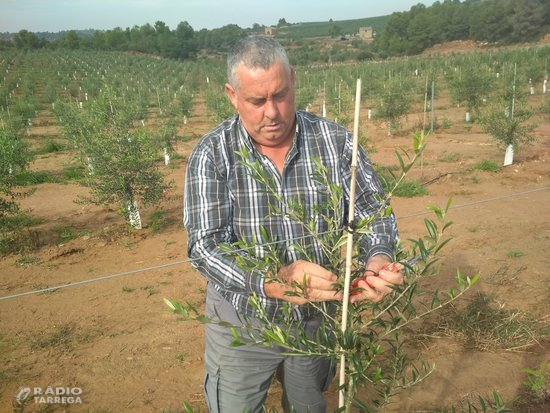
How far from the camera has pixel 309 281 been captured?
1.35 m

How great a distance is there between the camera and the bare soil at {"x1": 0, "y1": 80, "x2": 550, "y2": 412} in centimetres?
398

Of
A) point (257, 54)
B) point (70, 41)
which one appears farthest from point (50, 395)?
point (70, 41)

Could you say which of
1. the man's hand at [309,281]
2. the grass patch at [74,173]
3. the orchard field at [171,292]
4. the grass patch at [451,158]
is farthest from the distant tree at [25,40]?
the man's hand at [309,281]

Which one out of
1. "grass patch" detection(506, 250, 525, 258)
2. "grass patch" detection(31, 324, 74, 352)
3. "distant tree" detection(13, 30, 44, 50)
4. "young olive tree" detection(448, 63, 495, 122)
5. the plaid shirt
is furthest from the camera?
"distant tree" detection(13, 30, 44, 50)

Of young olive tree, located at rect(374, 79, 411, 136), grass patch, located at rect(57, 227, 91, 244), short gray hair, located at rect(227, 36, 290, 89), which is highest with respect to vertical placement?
short gray hair, located at rect(227, 36, 290, 89)

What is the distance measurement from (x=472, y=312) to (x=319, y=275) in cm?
394

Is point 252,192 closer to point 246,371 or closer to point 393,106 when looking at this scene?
point 246,371

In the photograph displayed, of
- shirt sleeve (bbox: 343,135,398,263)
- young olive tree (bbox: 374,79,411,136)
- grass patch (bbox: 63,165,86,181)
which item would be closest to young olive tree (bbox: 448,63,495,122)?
young olive tree (bbox: 374,79,411,136)

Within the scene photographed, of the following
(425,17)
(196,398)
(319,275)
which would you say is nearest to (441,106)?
(196,398)

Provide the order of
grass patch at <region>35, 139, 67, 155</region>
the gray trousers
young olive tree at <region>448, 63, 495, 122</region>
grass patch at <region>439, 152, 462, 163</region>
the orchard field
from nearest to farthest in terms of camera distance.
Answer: the gray trousers
the orchard field
grass patch at <region>439, 152, 462, 163</region>
grass patch at <region>35, 139, 67, 155</region>
young olive tree at <region>448, 63, 495, 122</region>

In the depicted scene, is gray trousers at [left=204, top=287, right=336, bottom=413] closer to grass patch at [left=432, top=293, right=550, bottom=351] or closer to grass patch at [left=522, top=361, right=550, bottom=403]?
grass patch at [left=522, top=361, right=550, bottom=403]

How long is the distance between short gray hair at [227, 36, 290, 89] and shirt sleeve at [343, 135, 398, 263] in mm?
535

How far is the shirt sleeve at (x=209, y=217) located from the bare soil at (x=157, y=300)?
26cm

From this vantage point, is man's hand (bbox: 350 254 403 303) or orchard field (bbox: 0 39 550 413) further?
orchard field (bbox: 0 39 550 413)
